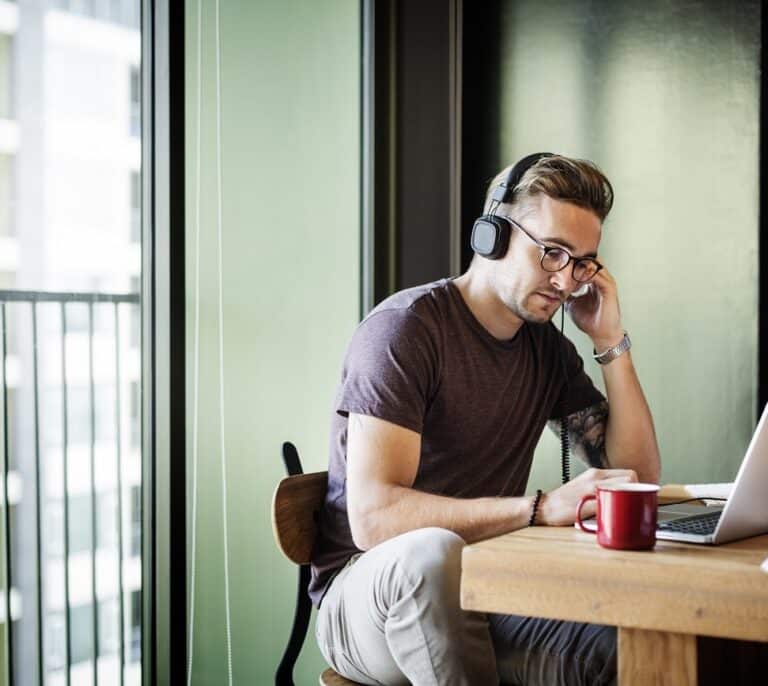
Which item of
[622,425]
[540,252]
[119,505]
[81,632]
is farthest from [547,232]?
[81,632]

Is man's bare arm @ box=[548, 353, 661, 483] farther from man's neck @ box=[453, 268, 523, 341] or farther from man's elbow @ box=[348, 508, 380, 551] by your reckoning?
man's elbow @ box=[348, 508, 380, 551]

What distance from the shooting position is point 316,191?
2.67 m

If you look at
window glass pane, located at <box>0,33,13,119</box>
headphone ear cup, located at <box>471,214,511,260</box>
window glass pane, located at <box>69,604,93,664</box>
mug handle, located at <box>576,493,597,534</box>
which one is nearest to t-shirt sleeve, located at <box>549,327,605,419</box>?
headphone ear cup, located at <box>471,214,511,260</box>

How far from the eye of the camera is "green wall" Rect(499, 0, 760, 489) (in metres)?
2.78

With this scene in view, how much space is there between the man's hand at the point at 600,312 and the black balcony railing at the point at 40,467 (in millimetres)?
907

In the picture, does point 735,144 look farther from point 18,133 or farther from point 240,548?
point 18,133

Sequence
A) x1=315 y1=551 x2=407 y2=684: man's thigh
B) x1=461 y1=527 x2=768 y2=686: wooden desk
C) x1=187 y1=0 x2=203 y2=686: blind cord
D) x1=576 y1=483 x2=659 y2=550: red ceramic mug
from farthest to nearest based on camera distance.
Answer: x1=187 y1=0 x2=203 y2=686: blind cord, x1=315 y1=551 x2=407 y2=684: man's thigh, x1=576 y1=483 x2=659 y2=550: red ceramic mug, x1=461 y1=527 x2=768 y2=686: wooden desk

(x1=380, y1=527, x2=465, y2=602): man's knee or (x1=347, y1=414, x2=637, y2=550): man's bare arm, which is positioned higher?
(x1=347, y1=414, x2=637, y2=550): man's bare arm

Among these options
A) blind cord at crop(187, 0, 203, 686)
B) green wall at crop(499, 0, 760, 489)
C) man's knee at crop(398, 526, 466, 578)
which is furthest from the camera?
green wall at crop(499, 0, 760, 489)

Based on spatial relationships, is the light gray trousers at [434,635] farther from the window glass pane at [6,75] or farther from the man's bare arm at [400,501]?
the window glass pane at [6,75]

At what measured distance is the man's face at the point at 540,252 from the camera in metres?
1.79

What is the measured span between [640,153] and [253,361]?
132 centimetres

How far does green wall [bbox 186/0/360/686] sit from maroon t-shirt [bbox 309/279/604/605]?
0.54 meters

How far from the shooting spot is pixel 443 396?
69.7 inches
